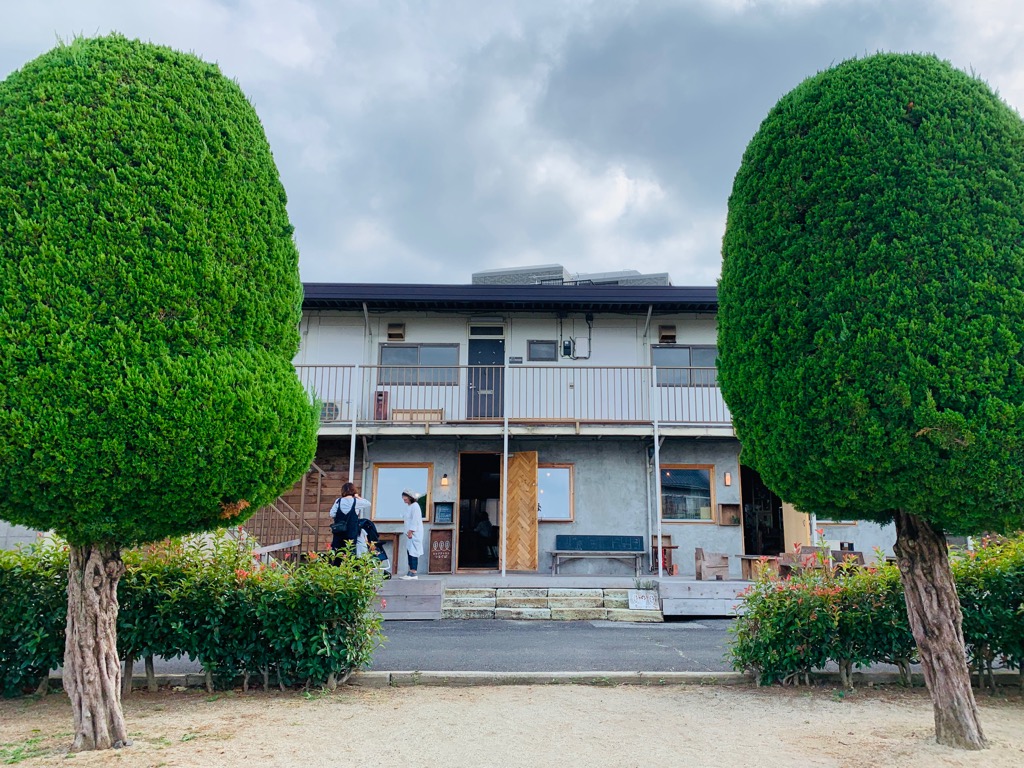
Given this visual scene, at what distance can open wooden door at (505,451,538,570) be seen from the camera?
1441cm

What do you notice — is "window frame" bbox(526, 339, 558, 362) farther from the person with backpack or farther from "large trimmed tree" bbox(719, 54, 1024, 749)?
"large trimmed tree" bbox(719, 54, 1024, 749)

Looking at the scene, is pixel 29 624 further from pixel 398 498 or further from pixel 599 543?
pixel 599 543

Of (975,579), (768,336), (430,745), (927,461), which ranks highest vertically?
(768,336)

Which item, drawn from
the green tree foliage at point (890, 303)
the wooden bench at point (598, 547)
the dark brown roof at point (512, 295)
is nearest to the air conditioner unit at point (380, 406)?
the dark brown roof at point (512, 295)

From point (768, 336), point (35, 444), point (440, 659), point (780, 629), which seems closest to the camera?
point (35, 444)

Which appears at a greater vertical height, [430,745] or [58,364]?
[58,364]

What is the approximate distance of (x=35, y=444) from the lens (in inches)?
155

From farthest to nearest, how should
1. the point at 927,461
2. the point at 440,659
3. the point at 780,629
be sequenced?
the point at 440,659, the point at 780,629, the point at 927,461

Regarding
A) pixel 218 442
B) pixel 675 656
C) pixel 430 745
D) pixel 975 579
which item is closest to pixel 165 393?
pixel 218 442

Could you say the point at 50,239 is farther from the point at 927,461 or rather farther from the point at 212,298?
the point at 927,461

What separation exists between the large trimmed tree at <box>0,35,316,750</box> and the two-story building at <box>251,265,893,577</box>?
9.23 m

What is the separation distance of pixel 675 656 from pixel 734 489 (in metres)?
7.59

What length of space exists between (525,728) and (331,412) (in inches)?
406

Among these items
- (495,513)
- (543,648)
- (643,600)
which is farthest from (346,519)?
(495,513)
